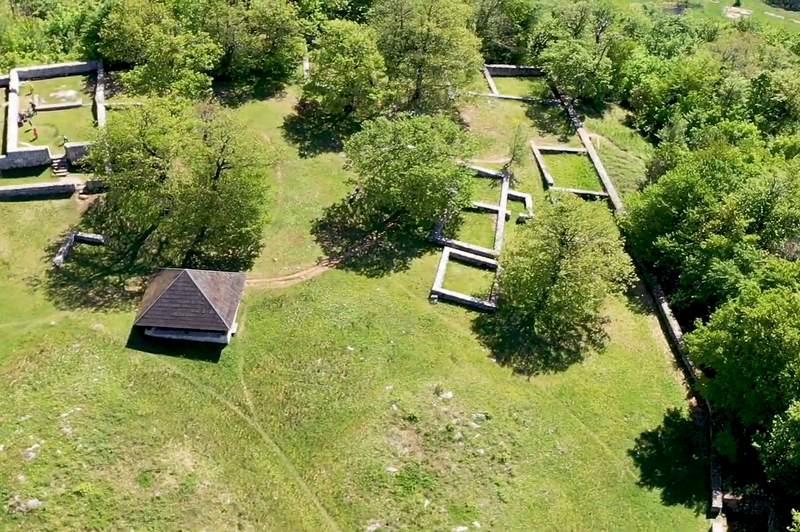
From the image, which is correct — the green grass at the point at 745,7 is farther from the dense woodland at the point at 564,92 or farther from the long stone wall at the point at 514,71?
the long stone wall at the point at 514,71

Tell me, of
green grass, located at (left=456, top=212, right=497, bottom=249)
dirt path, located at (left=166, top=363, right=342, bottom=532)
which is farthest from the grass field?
green grass, located at (left=456, top=212, right=497, bottom=249)

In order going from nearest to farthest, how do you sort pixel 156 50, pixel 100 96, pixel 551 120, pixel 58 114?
pixel 156 50, pixel 58 114, pixel 100 96, pixel 551 120

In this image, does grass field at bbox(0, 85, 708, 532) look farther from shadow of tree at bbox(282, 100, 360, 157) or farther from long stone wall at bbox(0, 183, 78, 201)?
shadow of tree at bbox(282, 100, 360, 157)

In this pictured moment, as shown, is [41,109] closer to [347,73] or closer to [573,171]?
[347,73]

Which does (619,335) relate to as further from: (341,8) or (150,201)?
(341,8)

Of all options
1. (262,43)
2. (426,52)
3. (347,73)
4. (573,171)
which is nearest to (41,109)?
(262,43)

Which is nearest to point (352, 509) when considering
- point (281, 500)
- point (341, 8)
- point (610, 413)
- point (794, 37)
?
point (281, 500)

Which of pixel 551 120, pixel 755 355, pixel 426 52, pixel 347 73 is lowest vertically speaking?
pixel 551 120
